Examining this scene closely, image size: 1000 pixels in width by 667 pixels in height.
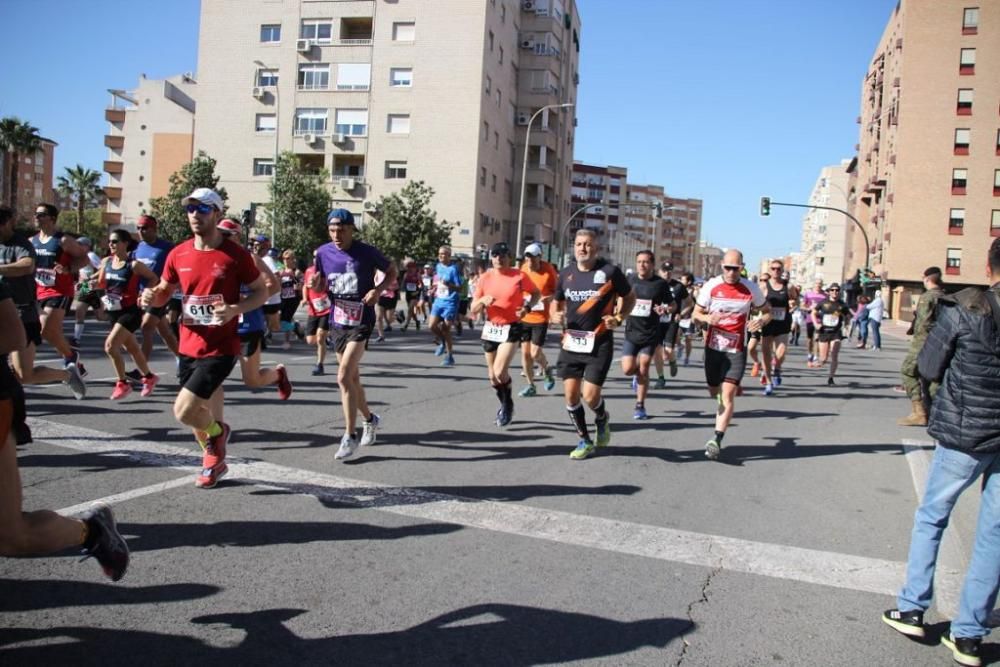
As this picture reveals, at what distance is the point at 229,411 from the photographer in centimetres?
854

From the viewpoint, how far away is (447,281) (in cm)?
1506

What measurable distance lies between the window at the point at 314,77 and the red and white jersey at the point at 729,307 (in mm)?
46510

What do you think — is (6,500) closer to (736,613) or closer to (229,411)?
(736,613)

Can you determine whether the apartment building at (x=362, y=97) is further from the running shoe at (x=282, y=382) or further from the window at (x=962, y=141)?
the running shoe at (x=282, y=382)

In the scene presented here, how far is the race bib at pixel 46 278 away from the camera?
910 centimetres

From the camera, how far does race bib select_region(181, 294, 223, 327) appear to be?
5422 millimetres

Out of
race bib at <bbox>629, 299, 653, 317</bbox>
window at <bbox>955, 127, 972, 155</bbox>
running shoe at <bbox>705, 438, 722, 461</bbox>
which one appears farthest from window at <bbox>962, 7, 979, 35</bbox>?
running shoe at <bbox>705, 438, 722, 461</bbox>

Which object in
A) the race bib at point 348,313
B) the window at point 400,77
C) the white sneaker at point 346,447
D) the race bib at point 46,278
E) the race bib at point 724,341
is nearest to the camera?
the white sneaker at point 346,447

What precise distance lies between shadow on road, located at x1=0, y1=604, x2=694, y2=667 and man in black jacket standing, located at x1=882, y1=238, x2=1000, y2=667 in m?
1.15

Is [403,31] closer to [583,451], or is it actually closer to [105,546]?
[583,451]

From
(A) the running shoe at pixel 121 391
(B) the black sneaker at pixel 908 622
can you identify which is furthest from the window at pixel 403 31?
(B) the black sneaker at pixel 908 622

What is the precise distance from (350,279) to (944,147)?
61.0 meters

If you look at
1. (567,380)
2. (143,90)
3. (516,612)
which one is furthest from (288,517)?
(143,90)

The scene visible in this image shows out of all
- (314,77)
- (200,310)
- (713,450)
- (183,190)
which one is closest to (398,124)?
(314,77)
